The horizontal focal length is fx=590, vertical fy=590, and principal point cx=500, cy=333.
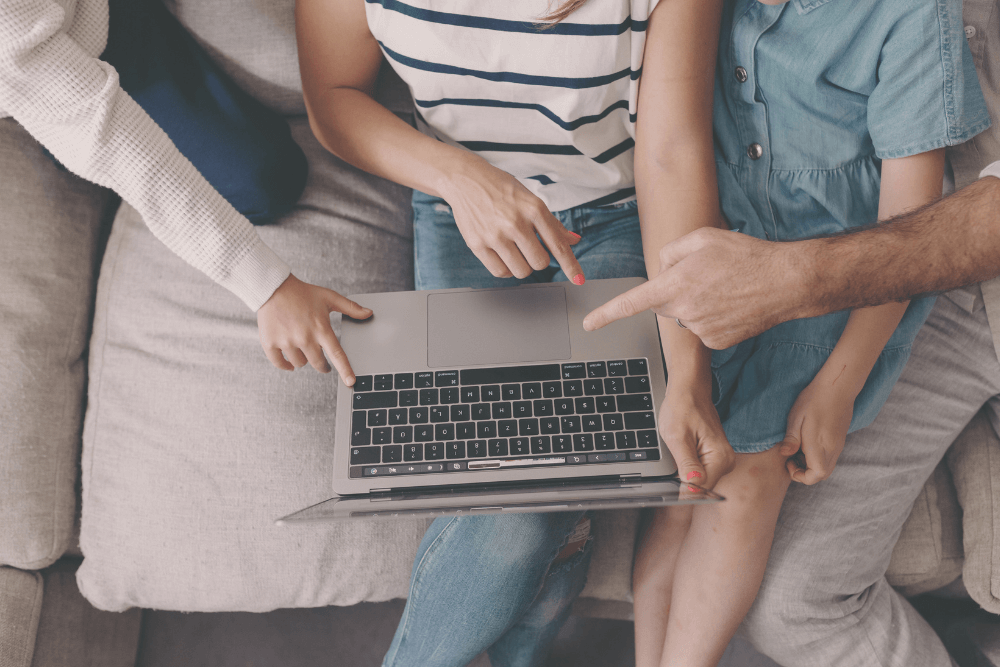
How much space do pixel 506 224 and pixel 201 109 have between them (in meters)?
0.57

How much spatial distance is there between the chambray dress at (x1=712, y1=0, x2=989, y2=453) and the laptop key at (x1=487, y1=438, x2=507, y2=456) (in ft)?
1.21

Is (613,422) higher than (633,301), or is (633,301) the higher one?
(633,301)

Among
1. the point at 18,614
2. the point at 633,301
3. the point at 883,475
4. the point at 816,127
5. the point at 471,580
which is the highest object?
the point at 816,127

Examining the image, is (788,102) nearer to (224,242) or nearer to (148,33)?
(224,242)

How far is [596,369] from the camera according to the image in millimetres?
822

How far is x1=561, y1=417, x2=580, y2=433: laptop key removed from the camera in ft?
2.58

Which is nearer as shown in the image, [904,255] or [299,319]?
[904,255]

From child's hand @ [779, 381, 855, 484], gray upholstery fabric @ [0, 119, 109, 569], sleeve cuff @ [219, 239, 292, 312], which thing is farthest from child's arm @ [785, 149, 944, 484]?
gray upholstery fabric @ [0, 119, 109, 569]

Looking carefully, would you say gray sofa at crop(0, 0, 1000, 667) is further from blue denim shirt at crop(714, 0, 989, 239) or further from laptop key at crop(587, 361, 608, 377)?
blue denim shirt at crop(714, 0, 989, 239)

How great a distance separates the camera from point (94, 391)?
1056 mm

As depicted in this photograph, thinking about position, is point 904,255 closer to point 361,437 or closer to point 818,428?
point 818,428

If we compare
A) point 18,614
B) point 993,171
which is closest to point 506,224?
point 993,171

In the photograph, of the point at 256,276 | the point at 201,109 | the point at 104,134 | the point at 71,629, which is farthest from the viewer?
the point at 71,629

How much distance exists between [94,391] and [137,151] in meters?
0.52
